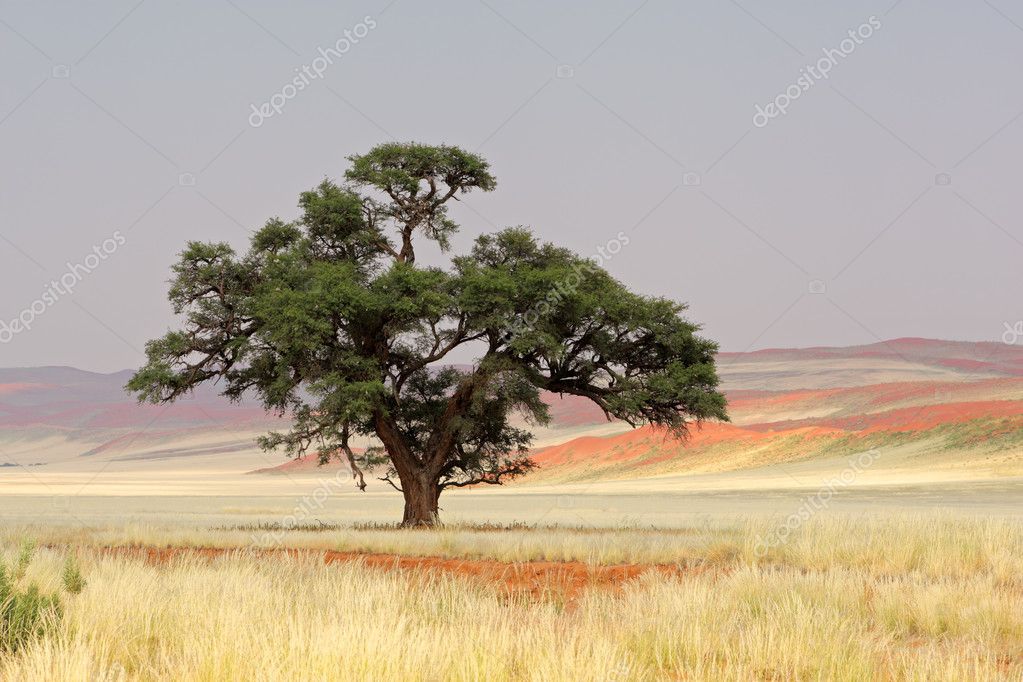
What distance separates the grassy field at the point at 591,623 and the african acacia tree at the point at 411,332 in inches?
389

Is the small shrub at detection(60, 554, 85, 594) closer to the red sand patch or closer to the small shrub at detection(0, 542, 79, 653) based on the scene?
the small shrub at detection(0, 542, 79, 653)

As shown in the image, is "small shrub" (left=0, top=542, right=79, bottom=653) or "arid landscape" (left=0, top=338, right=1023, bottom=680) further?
"small shrub" (left=0, top=542, right=79, bottom=653)

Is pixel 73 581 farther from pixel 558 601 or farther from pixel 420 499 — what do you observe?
pixel 420 499

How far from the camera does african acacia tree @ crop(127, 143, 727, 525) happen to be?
28.5 m

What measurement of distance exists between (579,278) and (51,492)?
212 ft

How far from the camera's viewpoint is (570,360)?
98.5 ft

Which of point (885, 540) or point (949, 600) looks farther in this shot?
point (885, 540)

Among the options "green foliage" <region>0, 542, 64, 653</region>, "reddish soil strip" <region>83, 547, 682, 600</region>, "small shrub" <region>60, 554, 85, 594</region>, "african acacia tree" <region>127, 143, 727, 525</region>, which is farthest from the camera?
"african acacia tree" <region>127, 143, 727, 525</region>

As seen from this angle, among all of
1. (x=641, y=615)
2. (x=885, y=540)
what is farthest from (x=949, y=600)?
(x=885, y=540)

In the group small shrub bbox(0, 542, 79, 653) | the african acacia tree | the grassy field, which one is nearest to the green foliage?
small shrub bbox(0, 542, 79, 653)

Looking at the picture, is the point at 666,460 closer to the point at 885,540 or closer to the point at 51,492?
the point at 51,492

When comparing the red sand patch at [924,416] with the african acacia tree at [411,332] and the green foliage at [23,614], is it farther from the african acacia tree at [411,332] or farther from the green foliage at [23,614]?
the green foliage at [23,614]

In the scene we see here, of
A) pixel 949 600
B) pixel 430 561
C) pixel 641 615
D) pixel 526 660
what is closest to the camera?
pixel 526 660

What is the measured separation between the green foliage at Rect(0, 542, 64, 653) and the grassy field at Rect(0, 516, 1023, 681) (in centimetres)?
15
